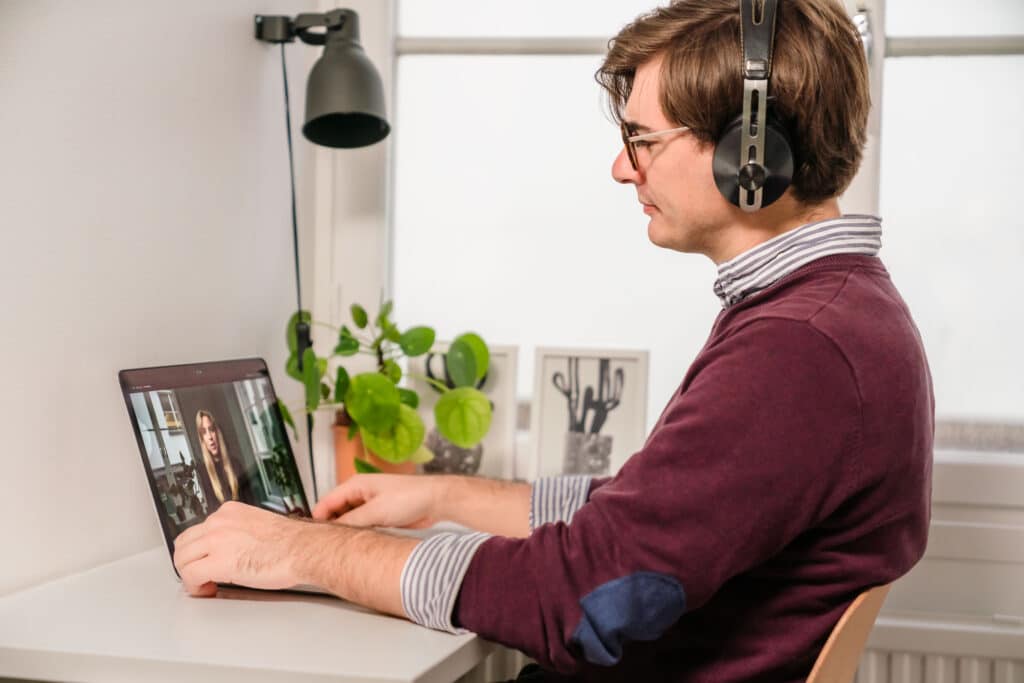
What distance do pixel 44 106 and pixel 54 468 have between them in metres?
0.44

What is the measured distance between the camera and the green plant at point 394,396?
1.73 meters

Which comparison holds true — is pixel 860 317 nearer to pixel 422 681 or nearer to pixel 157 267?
pixel 422 681

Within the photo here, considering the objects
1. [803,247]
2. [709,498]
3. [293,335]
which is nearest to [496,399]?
[293,335]

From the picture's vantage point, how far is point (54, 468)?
1.28m

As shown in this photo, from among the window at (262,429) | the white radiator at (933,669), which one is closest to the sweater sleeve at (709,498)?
the window at (262,429)

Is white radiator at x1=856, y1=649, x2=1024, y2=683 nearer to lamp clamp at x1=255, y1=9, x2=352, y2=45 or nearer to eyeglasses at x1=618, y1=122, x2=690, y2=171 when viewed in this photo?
eyeglasses at x1=618, y1=122, x2=690, y2=171

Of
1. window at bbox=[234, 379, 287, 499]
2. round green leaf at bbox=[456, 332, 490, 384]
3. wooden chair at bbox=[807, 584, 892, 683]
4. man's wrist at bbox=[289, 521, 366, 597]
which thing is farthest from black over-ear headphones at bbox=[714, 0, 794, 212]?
round green leaf at bbox=[456, 332, 490, 384]

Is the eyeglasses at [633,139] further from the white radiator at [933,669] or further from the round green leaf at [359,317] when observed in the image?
the white radiator at [933,669]

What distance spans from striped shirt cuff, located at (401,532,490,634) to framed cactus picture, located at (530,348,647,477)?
0.88 m

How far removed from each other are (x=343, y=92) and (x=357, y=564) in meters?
0.94

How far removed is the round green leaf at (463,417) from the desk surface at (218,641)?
635 millimetres

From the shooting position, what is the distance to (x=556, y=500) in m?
1.38

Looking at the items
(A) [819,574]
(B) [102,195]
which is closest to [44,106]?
(B) [102,195]

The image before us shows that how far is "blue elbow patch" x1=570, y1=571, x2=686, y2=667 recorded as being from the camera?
87cm
